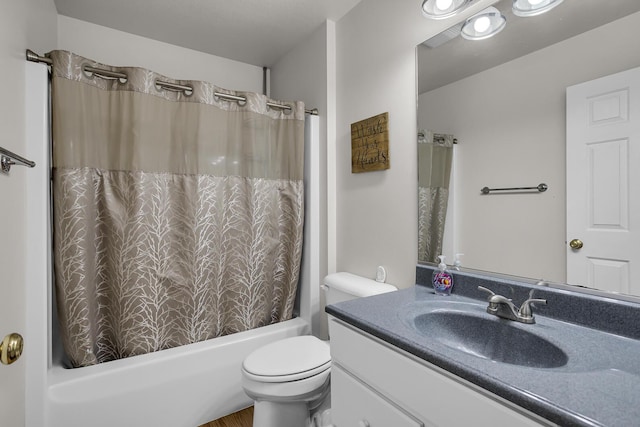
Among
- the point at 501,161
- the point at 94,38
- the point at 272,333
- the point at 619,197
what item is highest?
the point at 94,38

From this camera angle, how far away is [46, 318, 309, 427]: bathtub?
136 cm

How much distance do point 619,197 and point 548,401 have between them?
698 millimetres

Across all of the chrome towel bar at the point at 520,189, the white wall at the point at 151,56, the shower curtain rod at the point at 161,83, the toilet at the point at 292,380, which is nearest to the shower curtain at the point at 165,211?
the shower curtain rod at the point at 161,83

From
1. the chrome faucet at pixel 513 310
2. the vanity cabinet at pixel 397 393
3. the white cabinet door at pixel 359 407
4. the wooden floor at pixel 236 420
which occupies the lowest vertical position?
the wooden floor at pixel 236 420

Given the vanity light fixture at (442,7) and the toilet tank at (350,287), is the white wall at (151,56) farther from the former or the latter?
the toilet tank at (350,287)

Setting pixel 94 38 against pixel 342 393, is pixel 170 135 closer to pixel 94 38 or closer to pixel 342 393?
pixel 94 38

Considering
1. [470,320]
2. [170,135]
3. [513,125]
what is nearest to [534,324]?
[470,320]

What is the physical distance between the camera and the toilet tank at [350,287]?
152 cm

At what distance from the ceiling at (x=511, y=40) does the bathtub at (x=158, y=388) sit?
1744 mm

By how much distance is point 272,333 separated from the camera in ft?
6.21

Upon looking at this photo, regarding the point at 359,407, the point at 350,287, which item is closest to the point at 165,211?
the point at 350,287

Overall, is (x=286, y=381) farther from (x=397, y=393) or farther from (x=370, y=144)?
(x=370, y=144)

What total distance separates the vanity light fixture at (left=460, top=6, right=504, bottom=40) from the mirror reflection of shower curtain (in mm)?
405

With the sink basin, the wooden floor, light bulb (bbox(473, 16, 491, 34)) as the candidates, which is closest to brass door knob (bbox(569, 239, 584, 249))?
the sink basin
